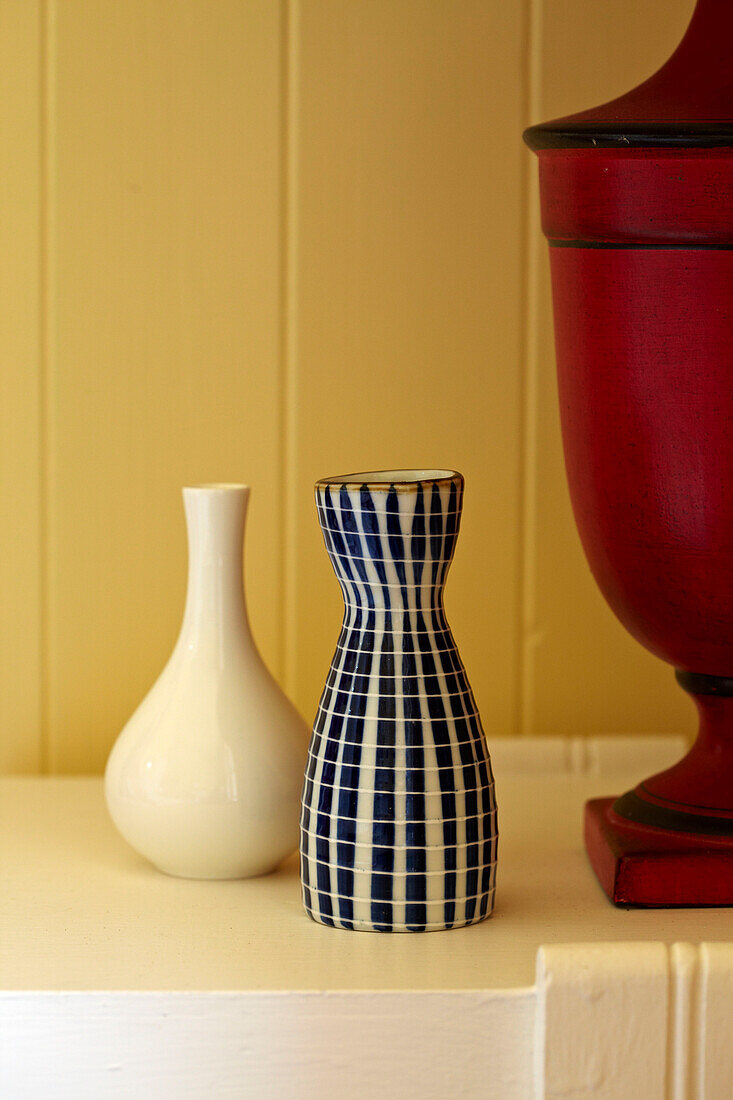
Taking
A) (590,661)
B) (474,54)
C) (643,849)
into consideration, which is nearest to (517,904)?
(643,849)

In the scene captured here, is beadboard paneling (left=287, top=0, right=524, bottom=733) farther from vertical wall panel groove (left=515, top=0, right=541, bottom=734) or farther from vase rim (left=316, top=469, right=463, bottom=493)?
vase rim (left=316, top=469, right=463, bottom=493)

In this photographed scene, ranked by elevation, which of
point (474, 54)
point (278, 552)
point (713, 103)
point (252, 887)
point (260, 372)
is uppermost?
point (474, 54)

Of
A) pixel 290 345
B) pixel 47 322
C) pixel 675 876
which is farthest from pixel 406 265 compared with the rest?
pixel 675 876

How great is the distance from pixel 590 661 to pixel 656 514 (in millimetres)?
352

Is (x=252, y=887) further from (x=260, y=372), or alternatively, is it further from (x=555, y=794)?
(x=260, y=372)

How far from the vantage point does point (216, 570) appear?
701mm

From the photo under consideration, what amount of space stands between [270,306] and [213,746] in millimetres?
392

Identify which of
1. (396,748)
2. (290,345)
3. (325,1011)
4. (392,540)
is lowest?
(325,1011)

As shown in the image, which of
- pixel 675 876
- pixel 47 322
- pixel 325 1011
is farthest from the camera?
pixel 47 322

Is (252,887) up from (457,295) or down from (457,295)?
down

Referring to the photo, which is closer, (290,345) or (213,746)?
(213,746)

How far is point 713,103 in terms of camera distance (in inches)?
24.4

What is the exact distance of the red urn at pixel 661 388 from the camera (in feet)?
1.99

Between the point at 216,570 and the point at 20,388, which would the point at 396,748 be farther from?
the point at 20,388
